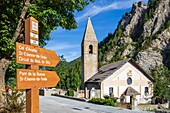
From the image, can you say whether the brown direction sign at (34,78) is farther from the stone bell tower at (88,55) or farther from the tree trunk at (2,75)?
the stone bell tower at (88,55)

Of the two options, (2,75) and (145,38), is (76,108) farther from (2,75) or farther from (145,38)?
(145,38)

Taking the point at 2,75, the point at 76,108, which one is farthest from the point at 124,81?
the point at 2,75

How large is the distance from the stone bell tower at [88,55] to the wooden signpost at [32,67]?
119ft

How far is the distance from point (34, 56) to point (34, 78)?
19.2 inches

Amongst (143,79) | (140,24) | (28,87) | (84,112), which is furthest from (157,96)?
(140,24)

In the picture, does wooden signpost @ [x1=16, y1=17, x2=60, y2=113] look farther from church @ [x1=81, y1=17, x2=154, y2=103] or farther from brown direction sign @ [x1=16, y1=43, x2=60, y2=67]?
church @ [x1=81, y1=17, x2=154, y2=103]

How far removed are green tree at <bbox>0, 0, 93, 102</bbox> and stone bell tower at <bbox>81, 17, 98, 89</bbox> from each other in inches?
1163

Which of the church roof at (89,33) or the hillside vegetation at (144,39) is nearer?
the church roof at (89,33)

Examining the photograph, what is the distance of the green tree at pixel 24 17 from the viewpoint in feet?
34.6

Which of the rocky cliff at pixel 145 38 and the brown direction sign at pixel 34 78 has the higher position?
the rocky cliff at pixel 145 38

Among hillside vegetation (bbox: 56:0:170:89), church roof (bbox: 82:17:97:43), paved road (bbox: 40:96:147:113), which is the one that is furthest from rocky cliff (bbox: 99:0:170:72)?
paved road (bbox: 40:96:147:113)

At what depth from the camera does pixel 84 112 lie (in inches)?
620

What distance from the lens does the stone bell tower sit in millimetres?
42537

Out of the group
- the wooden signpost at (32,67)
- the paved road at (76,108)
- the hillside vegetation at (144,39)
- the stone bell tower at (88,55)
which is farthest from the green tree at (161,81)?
the hillside vegetation at (144,39)
